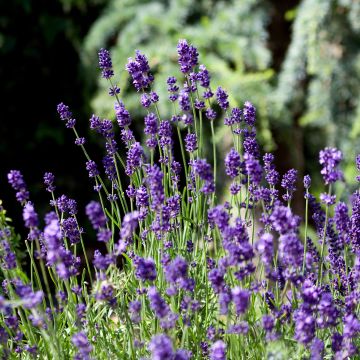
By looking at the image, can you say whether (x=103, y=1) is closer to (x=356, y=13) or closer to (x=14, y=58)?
(x=14, y=58)

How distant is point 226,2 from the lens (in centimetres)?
517

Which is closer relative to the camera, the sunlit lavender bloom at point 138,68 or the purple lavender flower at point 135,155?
the purple lavender flower at point 135,155

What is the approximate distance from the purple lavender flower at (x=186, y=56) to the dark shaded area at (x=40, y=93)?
3484mm

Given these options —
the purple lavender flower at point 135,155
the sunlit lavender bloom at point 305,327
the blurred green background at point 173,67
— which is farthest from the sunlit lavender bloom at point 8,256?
the blurred green background at point 173,67

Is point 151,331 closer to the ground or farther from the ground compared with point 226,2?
closer to the ground

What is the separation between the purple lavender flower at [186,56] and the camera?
7.43 ft

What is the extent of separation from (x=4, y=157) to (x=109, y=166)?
3.43m

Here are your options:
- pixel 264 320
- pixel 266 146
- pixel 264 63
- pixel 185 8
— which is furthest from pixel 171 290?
pixel 185 8

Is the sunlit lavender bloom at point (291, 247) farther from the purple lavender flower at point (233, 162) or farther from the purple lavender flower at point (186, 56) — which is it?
the purple lavender flower at point (186, 56)

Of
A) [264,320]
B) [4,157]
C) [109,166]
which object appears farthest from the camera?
[4,157]

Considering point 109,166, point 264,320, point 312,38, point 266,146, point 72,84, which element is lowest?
point 264,320

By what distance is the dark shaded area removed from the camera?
226 inches

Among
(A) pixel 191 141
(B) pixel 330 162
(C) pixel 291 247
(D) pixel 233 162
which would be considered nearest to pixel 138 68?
(A) pixel 191 141

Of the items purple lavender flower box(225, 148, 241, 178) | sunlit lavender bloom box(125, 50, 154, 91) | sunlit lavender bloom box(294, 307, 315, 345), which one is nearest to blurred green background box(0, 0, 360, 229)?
sunlit lavender bloom box(125, 50, 154, 91)
